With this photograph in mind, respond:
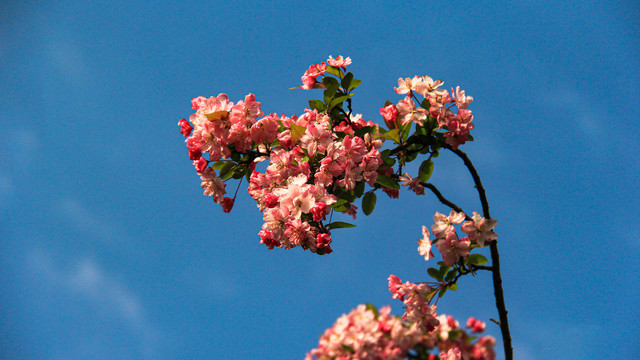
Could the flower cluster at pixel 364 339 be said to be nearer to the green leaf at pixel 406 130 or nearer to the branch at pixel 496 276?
the branch at pixel 496 276

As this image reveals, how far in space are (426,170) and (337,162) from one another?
0.72 m

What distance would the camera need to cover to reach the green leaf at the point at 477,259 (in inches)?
115

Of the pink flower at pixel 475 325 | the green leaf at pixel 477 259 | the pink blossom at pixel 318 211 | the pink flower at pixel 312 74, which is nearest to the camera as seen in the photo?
the pink flower at pixel 475 325

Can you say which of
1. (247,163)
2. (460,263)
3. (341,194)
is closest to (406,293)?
(460,263)

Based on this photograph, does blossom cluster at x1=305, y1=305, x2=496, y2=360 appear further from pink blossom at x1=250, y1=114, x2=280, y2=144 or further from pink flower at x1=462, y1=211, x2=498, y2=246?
pink blossom at x1=250, y1=114, x2=280, y2=144

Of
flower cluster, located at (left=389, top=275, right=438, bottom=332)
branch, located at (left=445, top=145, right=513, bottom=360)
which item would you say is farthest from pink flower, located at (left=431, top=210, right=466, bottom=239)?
branch, located at (left=445, top=145, right=513, bottom=360)

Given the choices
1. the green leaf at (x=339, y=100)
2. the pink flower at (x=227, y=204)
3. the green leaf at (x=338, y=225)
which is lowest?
the green leaf at (x=338, y=225)

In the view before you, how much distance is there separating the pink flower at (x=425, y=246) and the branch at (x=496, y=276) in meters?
0.63

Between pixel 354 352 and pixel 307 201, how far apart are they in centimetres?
111

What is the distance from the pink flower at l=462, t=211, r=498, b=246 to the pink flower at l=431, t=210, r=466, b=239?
63 millimetres

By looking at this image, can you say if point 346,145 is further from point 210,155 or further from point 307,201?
point 210,155

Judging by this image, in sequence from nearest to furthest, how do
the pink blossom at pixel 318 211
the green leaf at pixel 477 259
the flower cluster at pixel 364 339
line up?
the flower cluster at pixel 364 339, the pink blossom at pixel 318 211, the green leaf at pixel 477 259

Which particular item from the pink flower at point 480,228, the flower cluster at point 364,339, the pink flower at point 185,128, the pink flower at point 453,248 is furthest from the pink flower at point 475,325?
the pink flower at point 185,128

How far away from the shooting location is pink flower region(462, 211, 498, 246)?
9.34ft
